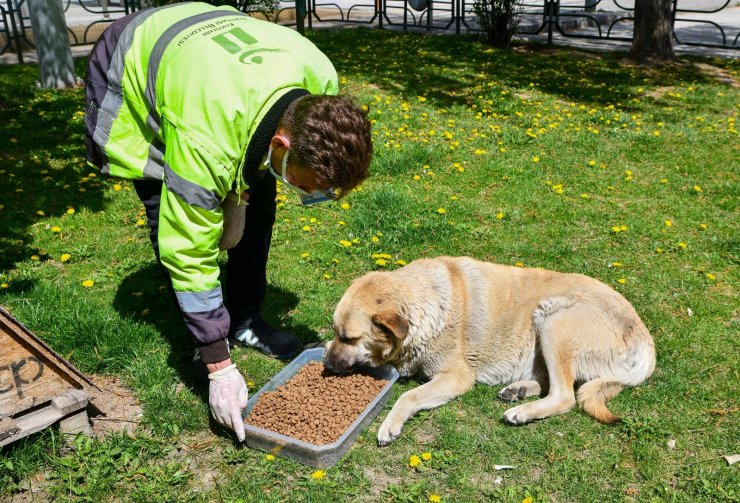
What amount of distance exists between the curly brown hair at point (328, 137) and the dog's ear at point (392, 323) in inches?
45.3

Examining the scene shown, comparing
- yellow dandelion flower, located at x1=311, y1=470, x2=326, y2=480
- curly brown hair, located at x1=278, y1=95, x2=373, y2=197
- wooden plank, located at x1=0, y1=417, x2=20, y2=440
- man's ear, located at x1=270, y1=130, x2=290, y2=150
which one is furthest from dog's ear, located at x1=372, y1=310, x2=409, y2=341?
wooden plank, located at x1=0, y1=417, x2=20, y2=440

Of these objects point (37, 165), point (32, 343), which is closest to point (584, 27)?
point (37, 165)

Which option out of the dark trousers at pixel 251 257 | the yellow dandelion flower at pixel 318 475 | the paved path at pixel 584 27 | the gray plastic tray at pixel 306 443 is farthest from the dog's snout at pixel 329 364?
the paved path at pixel 584 27

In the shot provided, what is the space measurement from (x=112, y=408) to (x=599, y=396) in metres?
3.06

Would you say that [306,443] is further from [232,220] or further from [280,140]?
[280,140]

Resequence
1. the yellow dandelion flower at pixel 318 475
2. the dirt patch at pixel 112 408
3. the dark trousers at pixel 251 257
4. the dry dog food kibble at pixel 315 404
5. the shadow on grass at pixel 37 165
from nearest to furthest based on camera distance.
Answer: the yellow dandelion flower at pixel 318 475, the dry dog food kibble at pixel 315 404, the dirt patch at pixel 112 408, the dark trousers at pixel 251 257, the shadow on grass at pixel 37 165

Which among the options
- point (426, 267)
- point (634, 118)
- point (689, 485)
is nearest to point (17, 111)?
point (426, 267)

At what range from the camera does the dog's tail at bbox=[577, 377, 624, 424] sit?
4.02 meters

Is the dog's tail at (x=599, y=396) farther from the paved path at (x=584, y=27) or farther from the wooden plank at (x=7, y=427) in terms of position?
the paved path at (x=584, y=27)

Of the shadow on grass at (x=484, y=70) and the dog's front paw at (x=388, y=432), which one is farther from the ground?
the shadow on grass at (x=484, y=70)

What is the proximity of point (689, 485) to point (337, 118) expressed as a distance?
272cm

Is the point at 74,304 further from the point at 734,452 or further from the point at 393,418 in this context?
the point at 734,452

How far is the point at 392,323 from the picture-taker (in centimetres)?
407

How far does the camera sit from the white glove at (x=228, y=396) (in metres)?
3.45
